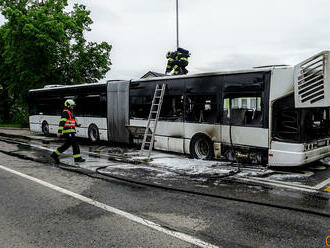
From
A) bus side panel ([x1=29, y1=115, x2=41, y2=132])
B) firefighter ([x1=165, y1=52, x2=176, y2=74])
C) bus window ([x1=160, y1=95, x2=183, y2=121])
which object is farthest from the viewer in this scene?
bus side panel ([x1=29, y1=115, x2=41, y2=132])

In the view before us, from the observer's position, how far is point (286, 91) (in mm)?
7391

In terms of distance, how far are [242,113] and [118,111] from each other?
579 cm

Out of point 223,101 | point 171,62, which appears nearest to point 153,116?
point 223,101

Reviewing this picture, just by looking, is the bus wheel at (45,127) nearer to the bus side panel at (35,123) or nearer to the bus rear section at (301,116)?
the bus side panel at (35,123)

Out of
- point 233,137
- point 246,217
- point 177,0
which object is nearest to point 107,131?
point 233,137

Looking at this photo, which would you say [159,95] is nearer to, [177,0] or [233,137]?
[233,137]

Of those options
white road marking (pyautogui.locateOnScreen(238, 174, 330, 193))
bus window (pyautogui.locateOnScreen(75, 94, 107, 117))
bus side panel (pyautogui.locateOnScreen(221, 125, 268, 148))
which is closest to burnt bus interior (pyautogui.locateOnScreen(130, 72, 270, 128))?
bus side panel (pyautogui.locateOnScreen(221, 125, 268, 148))

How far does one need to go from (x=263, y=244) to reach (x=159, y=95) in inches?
304

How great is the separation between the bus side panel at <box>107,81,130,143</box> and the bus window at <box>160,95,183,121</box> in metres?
2.09

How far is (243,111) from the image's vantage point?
8.23 meters

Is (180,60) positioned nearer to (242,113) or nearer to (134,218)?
(242,113)

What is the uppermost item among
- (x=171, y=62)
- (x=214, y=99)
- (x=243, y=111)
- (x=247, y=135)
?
(x=171, y=62)

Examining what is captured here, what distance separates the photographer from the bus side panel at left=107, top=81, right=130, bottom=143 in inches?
478

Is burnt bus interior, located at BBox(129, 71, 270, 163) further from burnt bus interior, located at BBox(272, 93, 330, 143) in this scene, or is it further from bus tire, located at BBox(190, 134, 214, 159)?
bus tire, located at BBox(190, 134, 214, 159)
